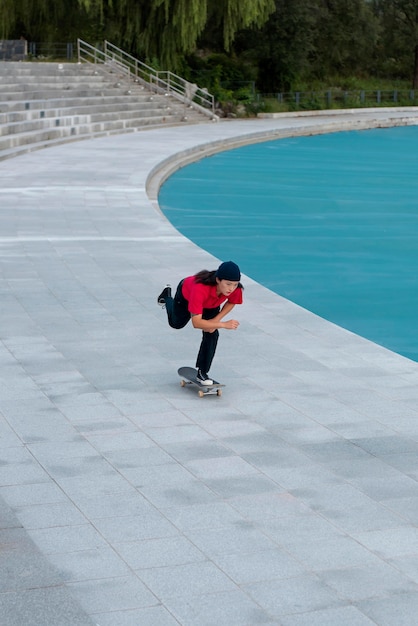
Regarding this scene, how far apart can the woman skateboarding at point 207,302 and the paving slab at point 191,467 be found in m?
0.39

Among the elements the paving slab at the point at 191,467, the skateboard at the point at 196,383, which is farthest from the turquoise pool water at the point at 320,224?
the skateboard at the point at 196,383

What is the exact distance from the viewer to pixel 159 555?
532 cm

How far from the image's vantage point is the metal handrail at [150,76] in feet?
141

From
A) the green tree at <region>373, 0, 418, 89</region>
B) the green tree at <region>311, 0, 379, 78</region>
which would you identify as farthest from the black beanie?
the green tree at <region>373, 0, 418, 89</region>

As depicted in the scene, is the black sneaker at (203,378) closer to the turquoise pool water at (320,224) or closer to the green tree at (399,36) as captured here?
the turquoise pool water at (320,224)

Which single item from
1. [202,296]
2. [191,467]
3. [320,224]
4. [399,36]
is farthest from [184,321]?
[399,36]

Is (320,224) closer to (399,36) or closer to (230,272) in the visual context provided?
(230,272)

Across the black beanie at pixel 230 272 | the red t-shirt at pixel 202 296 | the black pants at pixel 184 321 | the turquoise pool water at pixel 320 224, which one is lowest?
the turquoise pool water at pixel 320 224

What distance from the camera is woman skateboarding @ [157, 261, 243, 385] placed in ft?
24.5

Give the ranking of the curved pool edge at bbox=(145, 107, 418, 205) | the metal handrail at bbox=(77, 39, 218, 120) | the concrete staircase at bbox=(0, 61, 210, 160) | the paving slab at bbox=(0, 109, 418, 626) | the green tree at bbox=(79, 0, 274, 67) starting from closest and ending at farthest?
the paving slab at bbox=(0, 109, 418, 626)
the curved pool edge at bbox=(145, 107, 418, 205)
the concrete staircase at bbox=(0, 61, 210, 160)
the green tree at bbox=(79, 0, 274, 67)
the metal handrail at bbox=(77, 39, 218, 120)

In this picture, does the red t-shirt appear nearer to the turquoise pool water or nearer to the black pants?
the black pants

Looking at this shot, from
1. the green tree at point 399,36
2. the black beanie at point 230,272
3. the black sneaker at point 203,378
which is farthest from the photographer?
the green tree at point 399,36

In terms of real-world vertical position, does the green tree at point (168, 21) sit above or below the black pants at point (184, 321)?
above

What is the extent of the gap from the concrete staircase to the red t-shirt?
1843 cm
